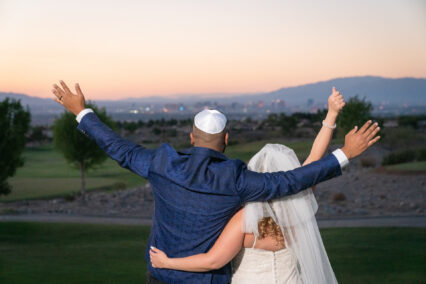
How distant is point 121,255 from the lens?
1109cm

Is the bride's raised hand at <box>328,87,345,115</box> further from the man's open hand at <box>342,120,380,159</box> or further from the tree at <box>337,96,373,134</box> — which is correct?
the tree at <box>337,96,373,134</box>

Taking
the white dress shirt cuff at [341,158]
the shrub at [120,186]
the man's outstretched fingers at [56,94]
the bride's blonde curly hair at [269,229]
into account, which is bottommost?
the shrub at [120,186]

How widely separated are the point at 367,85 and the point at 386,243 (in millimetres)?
135681

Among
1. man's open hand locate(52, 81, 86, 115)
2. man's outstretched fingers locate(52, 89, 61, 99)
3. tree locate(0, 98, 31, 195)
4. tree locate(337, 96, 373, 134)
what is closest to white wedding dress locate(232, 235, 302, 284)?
man's open hand locate(52, 81, 86, 115)

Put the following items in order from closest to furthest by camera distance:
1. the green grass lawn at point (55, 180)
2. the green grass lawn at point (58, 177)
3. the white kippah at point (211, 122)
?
1. the white kippah at point (211, 122)
2. the green grass lawn at point (55, 180)
3. the green grass lawn at point (58, 177)

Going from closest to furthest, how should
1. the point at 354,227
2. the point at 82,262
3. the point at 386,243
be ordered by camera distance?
the point at 82,262, the point at 386,243, the point at 354,227

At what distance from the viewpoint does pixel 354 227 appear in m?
14.9

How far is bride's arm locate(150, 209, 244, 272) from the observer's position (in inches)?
95.7

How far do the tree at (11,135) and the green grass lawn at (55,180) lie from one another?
6730mm

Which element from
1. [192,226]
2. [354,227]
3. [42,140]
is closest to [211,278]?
[192,226]

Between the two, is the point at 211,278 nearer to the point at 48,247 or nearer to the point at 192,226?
the point at 192,226

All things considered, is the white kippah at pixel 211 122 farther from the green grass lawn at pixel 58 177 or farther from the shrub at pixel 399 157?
the shrub at pixel 399 157

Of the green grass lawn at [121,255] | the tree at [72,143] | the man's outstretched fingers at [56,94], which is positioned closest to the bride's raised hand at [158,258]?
the man's outstretched fingers at [56,94]

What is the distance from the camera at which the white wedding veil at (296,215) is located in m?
2.63
